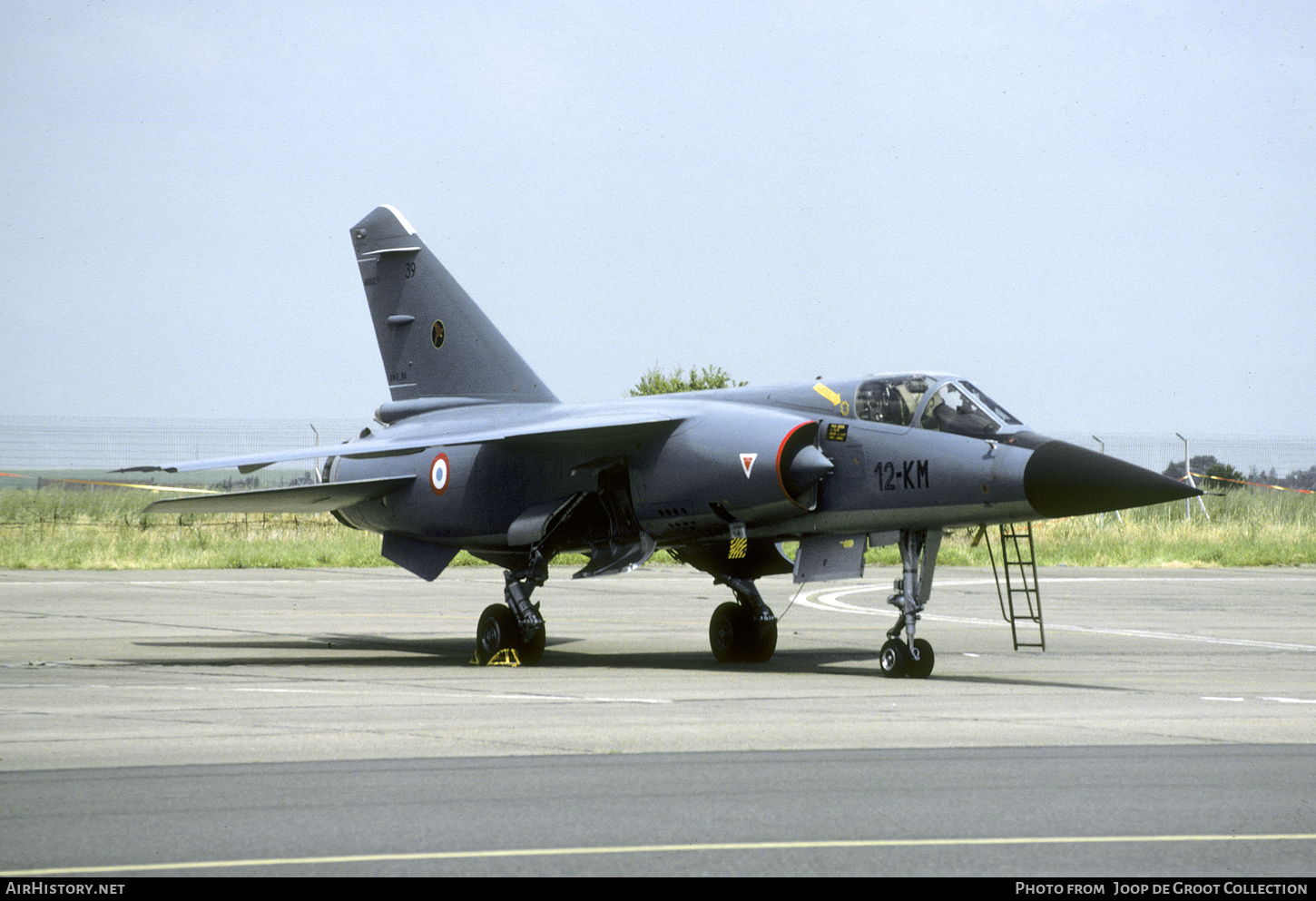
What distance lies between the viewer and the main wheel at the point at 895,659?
13453mm

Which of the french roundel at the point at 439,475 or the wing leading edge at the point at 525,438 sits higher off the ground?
the wing leading edge at the point at 525,438

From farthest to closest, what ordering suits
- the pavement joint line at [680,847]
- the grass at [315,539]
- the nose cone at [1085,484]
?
the grass at [315,539] → the nose cone at [1085,484] → the pavement joint line at [680,847]

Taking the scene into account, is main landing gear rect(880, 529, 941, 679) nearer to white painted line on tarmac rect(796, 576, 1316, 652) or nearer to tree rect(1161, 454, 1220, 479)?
white painted line on tarmac rect(796, 576, 1316, 652)

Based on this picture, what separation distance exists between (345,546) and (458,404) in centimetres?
1780

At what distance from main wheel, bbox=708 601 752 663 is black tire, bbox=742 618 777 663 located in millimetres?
39

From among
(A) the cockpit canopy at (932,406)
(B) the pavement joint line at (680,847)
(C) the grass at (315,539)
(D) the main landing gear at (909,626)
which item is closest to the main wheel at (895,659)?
(D) the main landing gear at (909,626)

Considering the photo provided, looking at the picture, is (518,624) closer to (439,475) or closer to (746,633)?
(439,475)

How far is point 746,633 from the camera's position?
1625cm

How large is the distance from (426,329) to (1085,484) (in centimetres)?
1024

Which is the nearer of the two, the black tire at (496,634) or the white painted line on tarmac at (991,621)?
the black tire at (496,634)

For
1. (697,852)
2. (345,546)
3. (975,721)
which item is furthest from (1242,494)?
(697,852)

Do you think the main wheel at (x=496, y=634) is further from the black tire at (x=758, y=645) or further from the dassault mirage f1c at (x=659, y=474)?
the black tire at (x=758, y=645)

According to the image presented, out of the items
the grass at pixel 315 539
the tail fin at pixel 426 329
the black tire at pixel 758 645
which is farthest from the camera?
the grass at pixel 315 539

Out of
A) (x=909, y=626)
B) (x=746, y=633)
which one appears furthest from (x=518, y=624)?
(x=909, y=626)
